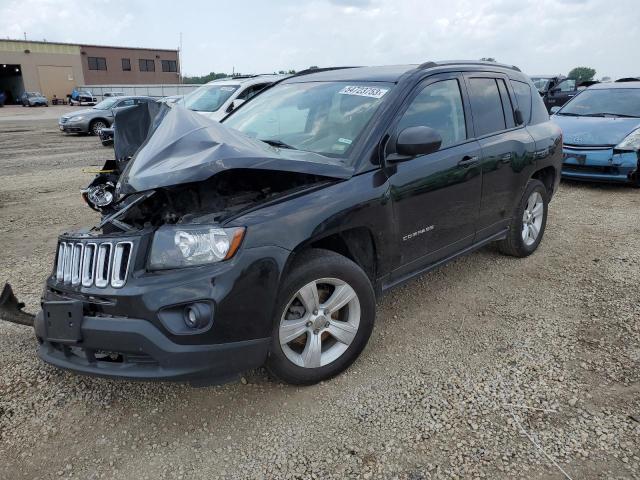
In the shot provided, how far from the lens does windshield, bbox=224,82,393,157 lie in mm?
3211

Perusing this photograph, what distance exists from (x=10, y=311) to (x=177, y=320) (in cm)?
144

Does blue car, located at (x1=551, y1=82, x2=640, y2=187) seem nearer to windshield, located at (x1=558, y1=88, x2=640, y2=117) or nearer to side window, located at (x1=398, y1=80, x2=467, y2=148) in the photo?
windshield, located at (x1=558, y1=88, x2=640, y2=117)

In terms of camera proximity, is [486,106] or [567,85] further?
[567,85]

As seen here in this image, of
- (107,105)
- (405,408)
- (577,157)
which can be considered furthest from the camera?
(107,105)

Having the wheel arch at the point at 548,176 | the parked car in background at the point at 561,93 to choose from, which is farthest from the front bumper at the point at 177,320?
the parked car in background at the point at 561,93

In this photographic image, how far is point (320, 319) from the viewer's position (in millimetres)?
2777

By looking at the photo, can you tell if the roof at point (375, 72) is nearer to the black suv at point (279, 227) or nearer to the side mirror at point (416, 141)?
the black suv at point (279, 227)

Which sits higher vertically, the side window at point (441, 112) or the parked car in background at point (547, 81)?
the parked car in background at point (547, 81)

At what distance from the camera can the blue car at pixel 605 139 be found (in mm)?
7355

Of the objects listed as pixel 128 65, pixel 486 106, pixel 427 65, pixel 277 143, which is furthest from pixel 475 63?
pixel 128 65

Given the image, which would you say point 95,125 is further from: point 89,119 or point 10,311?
point 10,311

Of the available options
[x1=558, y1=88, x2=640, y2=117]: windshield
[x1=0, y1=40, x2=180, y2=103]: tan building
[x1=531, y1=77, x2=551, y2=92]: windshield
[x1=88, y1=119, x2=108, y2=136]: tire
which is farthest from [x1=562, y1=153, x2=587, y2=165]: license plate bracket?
[x1=0, y1=40, x2=180, y2=103]: tan building

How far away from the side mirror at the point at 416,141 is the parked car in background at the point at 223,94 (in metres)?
7.90

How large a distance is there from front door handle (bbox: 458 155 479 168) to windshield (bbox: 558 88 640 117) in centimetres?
592
